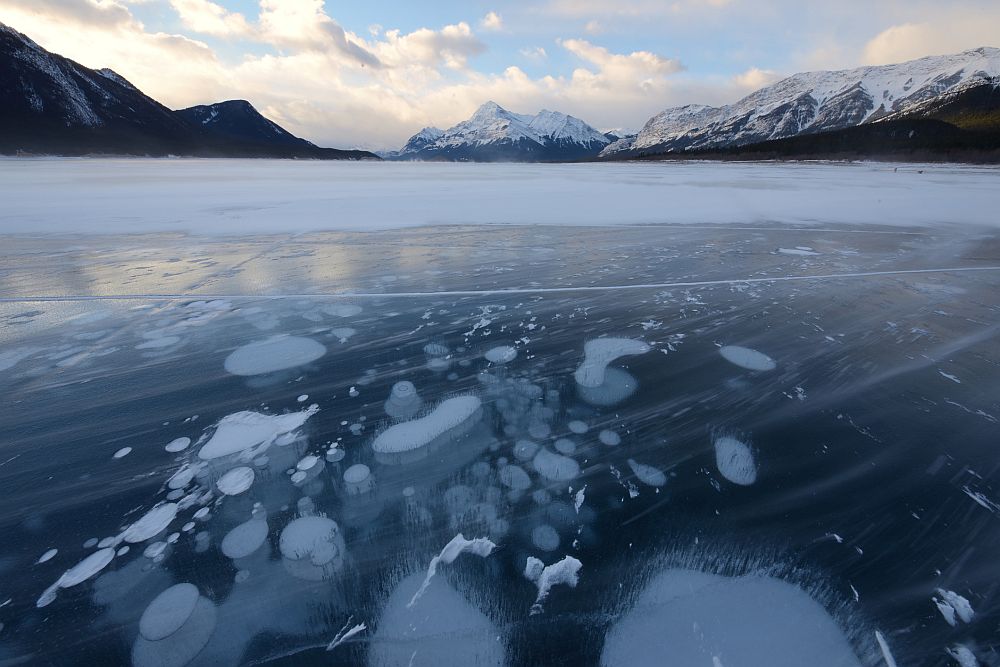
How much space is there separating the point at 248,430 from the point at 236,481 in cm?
29

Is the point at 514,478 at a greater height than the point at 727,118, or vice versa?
the point at 727,118

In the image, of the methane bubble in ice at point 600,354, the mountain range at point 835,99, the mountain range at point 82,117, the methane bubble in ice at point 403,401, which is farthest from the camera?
the mountain range at point 835,99

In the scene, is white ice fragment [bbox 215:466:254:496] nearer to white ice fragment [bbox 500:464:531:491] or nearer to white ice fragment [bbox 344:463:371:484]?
white ice fragment [bbox 344:463:371:484]

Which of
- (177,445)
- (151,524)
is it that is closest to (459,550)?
(151,524)

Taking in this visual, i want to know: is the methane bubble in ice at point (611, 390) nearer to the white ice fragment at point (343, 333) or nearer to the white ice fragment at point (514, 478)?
the white ice fragment at point (514, 478)

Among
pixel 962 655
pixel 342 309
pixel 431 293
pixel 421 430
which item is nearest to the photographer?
pixel 962 655

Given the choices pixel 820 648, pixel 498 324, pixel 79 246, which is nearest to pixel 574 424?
pixel 820 648

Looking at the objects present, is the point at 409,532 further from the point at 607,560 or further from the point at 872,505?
the point at 872,505

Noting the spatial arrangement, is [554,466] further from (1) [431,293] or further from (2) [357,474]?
(1) [431,293]

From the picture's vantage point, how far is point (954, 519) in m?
1.29

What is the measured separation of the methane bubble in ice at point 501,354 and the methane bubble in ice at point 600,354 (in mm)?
354

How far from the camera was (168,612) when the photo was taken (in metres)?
1.05

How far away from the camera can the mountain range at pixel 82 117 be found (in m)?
81.2

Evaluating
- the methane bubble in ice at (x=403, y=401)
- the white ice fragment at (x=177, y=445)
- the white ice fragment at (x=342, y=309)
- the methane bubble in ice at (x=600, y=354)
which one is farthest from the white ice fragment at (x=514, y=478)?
the white ice fragment at (x=342, y=309)
